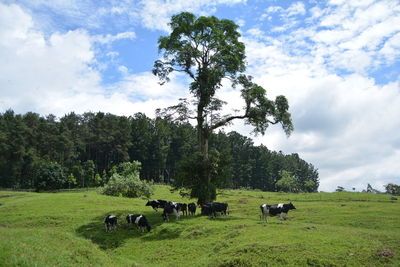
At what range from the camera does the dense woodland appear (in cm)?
9100

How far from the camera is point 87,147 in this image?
107562 millimetres

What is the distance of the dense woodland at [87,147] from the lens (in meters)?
91.0

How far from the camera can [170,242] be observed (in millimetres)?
22062

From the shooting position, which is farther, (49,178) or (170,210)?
(49,178)

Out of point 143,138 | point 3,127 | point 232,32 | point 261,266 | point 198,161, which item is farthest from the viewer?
point 143,138

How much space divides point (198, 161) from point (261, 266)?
15750mm

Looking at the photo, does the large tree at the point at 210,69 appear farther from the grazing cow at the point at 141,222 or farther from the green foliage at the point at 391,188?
the green foliage at the point at 391,188

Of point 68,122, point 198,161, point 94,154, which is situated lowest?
point 198,161

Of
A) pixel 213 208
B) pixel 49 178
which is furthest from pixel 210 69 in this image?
pixel 49 178

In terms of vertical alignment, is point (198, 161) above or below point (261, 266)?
above

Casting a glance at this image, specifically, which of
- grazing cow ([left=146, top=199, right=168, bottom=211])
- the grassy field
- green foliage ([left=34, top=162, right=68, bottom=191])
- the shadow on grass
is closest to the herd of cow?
the shadow on grass

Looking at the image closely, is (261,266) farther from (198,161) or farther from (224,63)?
(224,63)

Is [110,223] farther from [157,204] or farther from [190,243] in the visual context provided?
[157,204]

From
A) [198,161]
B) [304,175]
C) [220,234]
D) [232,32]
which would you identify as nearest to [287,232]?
[220,234]
